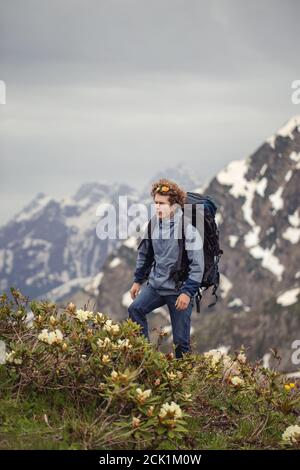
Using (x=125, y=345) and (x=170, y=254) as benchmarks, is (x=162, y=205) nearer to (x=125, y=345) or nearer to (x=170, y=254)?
(x=170, y=254)

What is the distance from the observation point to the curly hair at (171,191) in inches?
428

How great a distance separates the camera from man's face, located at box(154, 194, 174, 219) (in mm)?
10891

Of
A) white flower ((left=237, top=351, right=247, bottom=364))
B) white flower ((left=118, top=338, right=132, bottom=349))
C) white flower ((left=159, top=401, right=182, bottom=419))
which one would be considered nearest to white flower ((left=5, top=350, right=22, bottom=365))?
white flower ((left=118, top=338, right=132, bottom=349))

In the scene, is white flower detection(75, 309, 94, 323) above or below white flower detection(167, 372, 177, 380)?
above

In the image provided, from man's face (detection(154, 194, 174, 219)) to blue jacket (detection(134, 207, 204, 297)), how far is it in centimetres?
13

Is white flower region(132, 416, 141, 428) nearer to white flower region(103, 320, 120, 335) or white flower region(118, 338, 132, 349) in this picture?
white flower region(118, 338, 132, 349)

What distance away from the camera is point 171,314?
10.9 m

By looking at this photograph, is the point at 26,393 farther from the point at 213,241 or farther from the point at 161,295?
the point at 213,241

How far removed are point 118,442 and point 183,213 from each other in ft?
16.5

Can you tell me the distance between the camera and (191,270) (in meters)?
10.5

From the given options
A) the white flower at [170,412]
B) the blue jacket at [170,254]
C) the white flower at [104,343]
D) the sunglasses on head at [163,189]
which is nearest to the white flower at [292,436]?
the white flower at [170,412]

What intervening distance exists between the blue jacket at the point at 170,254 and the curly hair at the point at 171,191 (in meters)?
0.22

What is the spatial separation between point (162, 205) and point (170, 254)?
3.13 ft
